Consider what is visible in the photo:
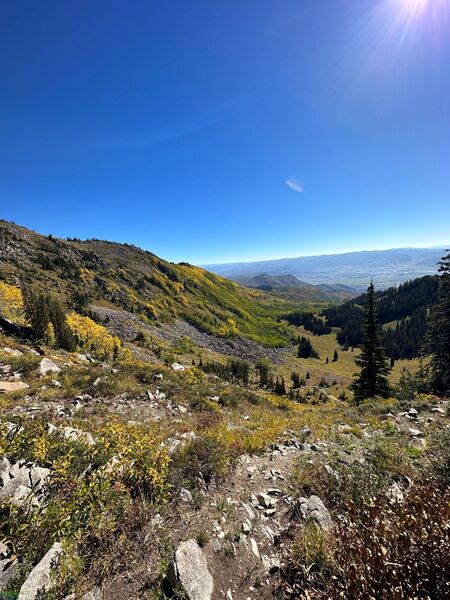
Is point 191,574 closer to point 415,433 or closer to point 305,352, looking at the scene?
point 415,433

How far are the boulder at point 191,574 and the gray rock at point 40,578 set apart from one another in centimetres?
155

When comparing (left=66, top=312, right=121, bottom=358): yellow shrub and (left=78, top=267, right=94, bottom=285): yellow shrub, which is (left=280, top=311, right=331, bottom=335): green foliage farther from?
(left=66, top=312, right=121, bottom=358): yellow shrub

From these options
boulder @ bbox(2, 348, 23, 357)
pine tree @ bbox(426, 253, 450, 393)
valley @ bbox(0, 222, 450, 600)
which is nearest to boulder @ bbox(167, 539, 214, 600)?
valley @ bbox(0, 222, 450, 600)

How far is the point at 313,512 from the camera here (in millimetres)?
5000

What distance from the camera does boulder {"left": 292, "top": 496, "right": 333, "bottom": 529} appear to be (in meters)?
4.86

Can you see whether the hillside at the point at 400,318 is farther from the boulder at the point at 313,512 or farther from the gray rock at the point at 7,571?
the gray rock at the point at 7,571

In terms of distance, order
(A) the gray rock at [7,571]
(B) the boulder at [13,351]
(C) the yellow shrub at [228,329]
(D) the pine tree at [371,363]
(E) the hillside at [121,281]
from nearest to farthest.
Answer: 1. (A) the gray rock at [7,571]
2. (B) the boulder at [13,351]
3. (D) the pine tree at [371,363]
4. (E) the hillside at [121,281]
5. (C) the yellow shrub at [228,329]

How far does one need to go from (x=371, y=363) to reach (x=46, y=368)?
31.7 meters

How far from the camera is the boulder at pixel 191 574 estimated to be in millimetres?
3533

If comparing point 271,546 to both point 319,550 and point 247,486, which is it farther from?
point 247,486

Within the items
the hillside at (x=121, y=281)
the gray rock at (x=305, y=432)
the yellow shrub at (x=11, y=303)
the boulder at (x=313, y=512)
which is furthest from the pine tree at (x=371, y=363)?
the hillside at (x=121, y=281)

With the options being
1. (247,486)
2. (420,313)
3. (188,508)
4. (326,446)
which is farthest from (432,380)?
(420,313)

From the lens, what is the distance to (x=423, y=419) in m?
11.9

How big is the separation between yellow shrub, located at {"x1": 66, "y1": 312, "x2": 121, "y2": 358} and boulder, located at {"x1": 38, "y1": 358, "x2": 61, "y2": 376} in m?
20.5
